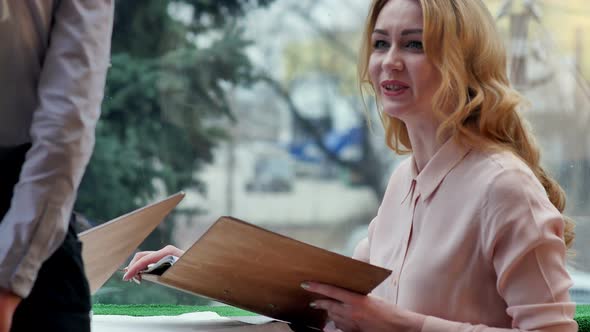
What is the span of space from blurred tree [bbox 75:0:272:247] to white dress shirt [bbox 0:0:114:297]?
8.49 ft

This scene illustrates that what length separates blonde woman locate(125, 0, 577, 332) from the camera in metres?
1.45

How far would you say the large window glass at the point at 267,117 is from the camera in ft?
10.4

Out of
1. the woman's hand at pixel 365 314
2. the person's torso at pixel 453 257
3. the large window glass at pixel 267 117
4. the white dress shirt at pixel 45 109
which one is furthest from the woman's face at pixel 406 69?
the large window glass at pixel 267 117

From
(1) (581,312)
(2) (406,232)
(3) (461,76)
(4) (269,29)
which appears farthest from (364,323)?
(4) (269,29)

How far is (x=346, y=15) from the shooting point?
4.34 metres

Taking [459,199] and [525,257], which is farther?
[459,199]

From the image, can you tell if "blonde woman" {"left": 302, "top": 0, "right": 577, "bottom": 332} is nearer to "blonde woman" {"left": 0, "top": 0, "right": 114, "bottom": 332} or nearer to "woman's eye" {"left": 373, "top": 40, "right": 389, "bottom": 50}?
"woman's eye" {"left": 373, "top": 40, "right": 389, "bottom": 50}

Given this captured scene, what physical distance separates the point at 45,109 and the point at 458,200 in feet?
2.78

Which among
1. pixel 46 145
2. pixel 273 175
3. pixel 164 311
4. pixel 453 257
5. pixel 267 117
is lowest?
pixel 273 175

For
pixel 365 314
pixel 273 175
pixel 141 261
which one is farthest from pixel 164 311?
pixel 273 175

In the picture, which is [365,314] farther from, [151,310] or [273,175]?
[273,175]

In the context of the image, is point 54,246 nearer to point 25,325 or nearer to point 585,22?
point 25,325

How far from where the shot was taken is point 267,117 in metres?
4.45

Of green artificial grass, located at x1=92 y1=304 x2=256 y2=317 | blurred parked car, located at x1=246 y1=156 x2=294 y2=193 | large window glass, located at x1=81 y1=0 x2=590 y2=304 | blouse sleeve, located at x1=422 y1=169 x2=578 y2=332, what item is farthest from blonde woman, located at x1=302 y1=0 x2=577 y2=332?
blurred parked car, located at x1=246 y1=156 x2=294 y2=193
